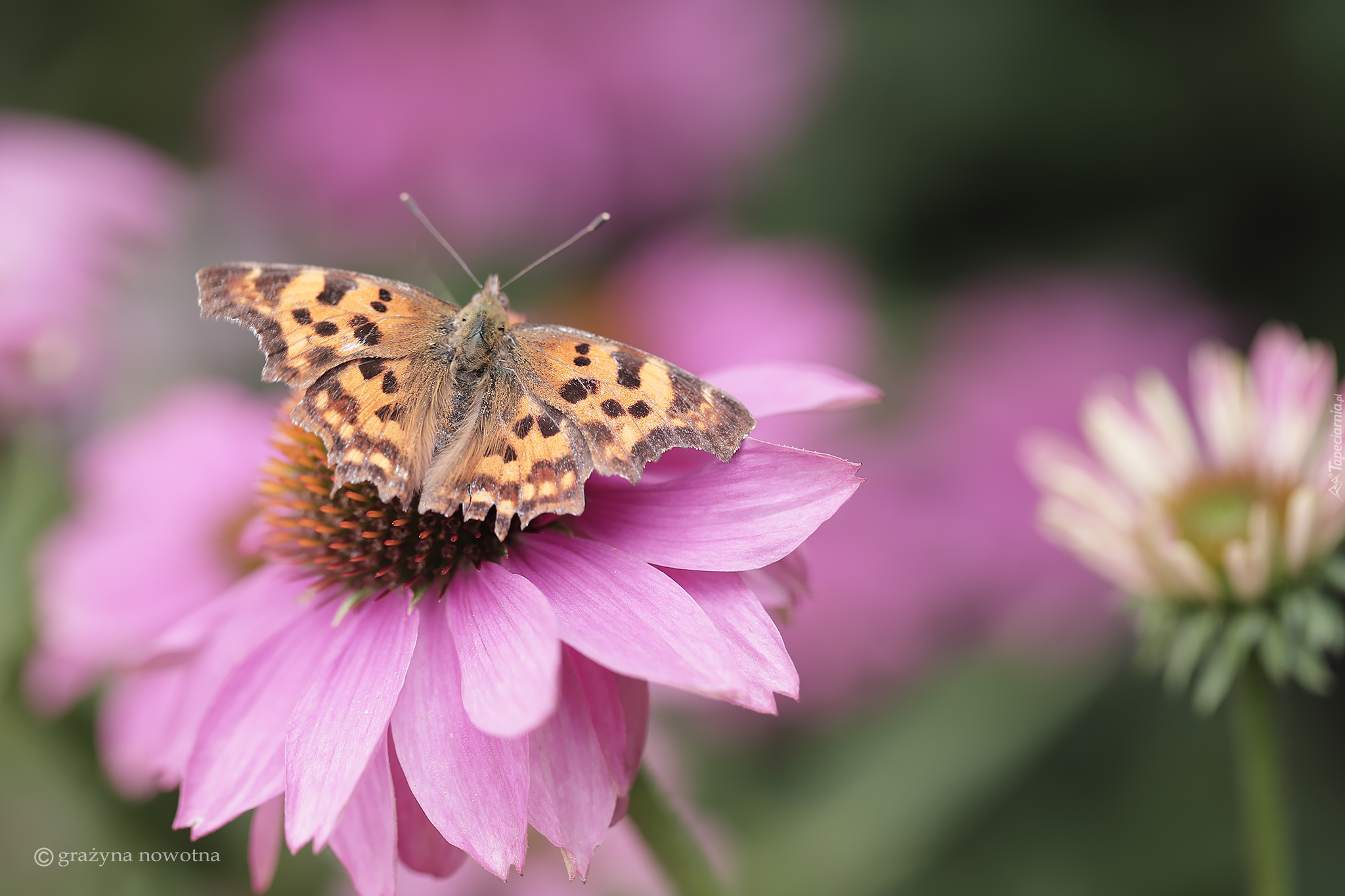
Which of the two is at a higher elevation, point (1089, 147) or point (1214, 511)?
point (1089, 147)

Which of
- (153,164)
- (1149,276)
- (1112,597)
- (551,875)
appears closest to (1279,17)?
(1149,276)

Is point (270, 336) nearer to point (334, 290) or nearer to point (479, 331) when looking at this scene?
point (334, 290)

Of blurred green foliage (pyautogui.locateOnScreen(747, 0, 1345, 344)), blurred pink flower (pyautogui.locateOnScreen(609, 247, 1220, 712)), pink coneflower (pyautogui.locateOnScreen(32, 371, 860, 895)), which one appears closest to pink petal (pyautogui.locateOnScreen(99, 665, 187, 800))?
pink coneflower (pyautogui.locateOnScreen(32, 371, 860, 895))

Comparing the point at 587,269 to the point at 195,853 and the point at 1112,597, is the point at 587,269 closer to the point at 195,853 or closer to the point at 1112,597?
the point at 1112,597

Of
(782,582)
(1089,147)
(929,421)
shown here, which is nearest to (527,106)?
(929,421)

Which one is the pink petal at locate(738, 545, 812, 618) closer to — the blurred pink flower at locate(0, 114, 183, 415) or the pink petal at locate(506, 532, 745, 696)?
the pink petal at locate(506, 532, 745, 696)
